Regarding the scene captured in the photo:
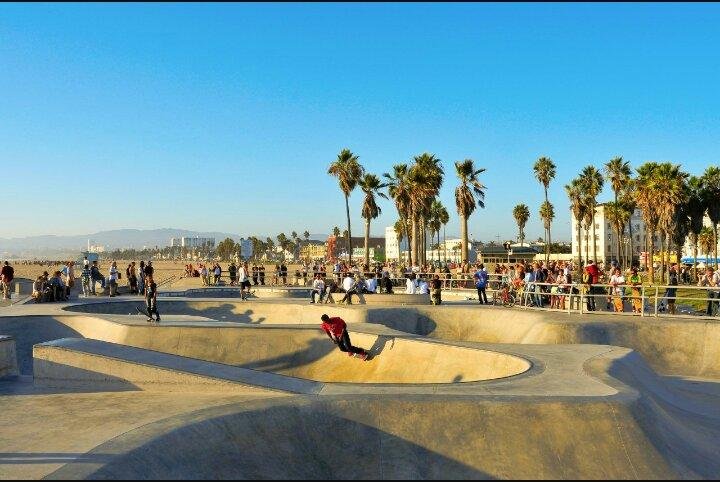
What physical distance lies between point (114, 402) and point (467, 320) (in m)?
13.2

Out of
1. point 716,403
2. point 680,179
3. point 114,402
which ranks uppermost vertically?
point 680,179

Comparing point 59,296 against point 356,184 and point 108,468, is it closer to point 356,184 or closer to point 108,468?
point 108,468

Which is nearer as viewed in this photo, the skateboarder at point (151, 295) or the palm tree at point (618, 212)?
the skateboarder at point (151, 295)

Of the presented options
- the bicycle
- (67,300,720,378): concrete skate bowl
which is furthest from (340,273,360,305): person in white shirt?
the bicycle

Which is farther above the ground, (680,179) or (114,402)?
(680,179)

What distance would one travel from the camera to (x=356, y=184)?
186ft

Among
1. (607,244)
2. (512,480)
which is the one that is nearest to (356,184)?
(512,480)

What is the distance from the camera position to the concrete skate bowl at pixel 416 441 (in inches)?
262

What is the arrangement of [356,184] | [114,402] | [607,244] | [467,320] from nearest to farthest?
[114,402] < [467,320] < [356,184] < [607,244]

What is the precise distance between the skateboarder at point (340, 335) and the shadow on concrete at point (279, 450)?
5413 millimetres

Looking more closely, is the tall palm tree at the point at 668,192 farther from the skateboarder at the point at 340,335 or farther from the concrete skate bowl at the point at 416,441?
the concrete skate bowl at the point at 416,441

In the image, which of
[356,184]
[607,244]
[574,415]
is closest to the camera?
[574,415]

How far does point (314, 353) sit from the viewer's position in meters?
14.3

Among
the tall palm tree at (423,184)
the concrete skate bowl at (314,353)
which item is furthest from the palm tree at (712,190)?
the concrete skate bowl at (314,353)
